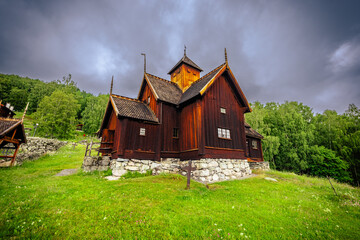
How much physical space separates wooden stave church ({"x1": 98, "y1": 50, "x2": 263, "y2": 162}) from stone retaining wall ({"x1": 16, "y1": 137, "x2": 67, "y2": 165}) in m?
10.4

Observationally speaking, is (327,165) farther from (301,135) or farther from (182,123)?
(182,123)

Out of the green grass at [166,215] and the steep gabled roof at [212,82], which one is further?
the steep gabled roof at [212,82]

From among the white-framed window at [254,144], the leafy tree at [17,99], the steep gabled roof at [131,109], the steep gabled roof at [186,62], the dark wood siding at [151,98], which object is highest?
the leafy tree at [17,99]

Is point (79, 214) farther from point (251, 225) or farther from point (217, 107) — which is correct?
point (217, 107)

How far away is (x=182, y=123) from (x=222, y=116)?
13.2 ft

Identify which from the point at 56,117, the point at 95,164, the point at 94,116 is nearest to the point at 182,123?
the point at 95,164

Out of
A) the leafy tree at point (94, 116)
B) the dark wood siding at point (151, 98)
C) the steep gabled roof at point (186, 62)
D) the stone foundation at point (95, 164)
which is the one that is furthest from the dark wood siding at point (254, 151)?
the leafy tree at point (94, 116)

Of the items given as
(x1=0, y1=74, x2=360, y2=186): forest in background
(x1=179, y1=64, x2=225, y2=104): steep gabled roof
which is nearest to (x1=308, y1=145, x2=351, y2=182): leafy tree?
(x1=0, y1=74, x2=360, y2=186): forest in background

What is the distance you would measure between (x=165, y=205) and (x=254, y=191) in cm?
650

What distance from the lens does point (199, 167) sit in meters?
13.8

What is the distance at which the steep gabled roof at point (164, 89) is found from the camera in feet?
56.6

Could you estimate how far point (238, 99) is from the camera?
18344mm

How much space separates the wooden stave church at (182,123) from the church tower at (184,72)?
3125 mm

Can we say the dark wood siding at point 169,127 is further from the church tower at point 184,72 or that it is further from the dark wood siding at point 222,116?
the church tower at point 184,72
